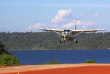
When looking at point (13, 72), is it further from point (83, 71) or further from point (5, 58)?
point (5, 58)

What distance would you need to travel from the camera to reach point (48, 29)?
78.4 metres

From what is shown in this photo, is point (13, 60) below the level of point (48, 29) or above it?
below

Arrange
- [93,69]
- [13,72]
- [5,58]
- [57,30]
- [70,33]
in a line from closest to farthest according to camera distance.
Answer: [13,72], [93,69], [5,58], [70,33], [57,30]

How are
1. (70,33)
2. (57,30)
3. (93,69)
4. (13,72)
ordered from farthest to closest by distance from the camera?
(57,30), (70,33), (93,69), (13,72)

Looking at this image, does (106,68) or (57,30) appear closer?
(106,68)

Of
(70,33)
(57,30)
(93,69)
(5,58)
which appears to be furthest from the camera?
(57,30)

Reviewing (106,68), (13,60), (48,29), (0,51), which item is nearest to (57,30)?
(48,29)

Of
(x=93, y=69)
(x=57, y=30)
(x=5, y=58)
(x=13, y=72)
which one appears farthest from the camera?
(x=57, y=30)

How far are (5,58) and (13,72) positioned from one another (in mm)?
20699

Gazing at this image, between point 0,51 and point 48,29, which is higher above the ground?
point 48,29

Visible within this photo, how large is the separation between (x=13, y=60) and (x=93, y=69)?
21442mm

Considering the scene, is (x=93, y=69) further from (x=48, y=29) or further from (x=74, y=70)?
(x=48, y=29)

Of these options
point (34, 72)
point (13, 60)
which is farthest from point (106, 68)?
point (13, 60)

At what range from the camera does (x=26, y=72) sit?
40219 millimetres
